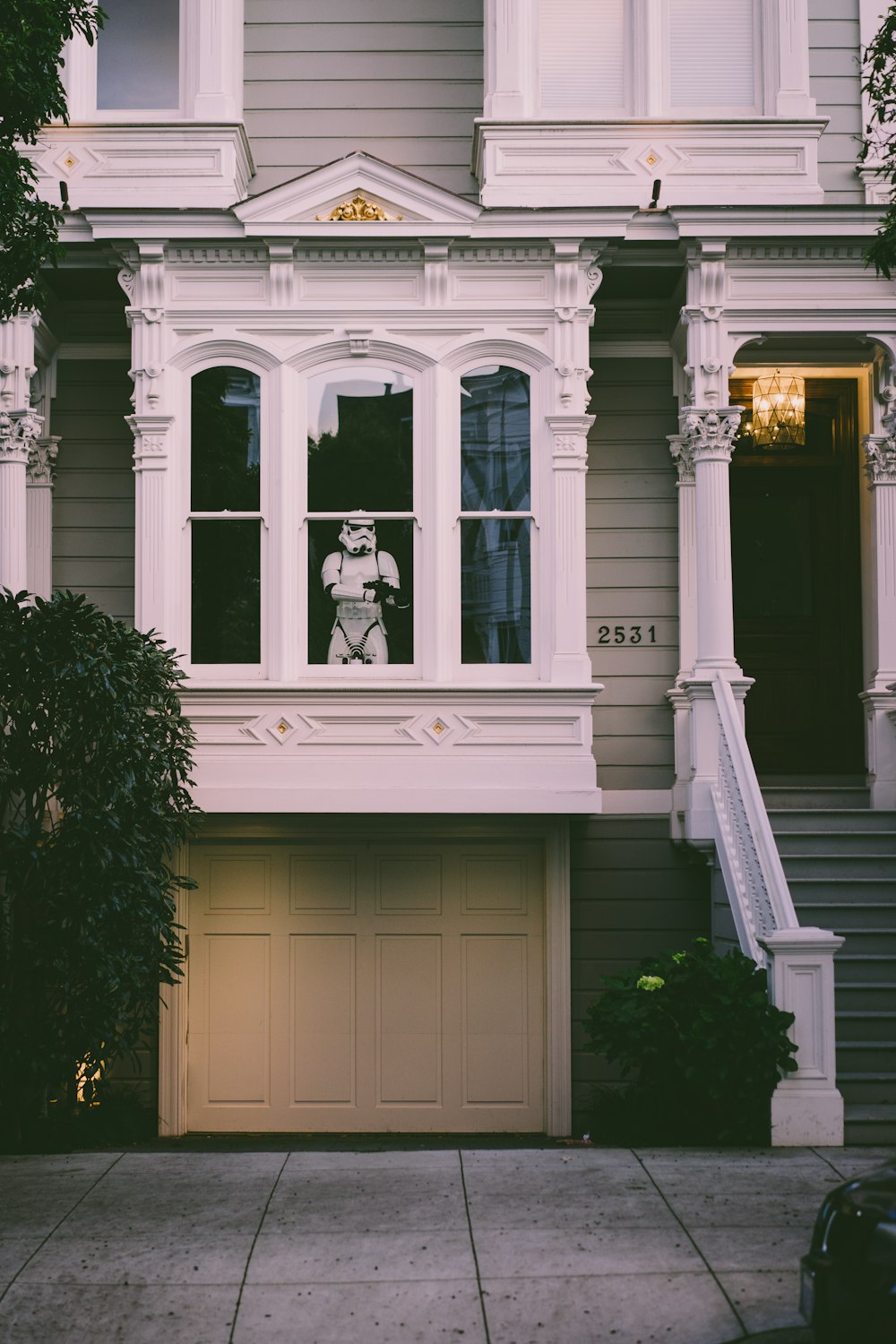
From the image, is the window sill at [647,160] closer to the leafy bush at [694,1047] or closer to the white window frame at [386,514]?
the white window frame at [386,514]

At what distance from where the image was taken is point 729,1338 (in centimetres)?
500

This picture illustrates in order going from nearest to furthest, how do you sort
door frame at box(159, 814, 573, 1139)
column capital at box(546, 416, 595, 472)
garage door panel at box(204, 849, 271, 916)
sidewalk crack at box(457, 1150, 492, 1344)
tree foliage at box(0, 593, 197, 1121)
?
sidewalk crack at box(457, 1150, 492, 1344) → tree foliage at box(0, 593, 197, 1121) → column capital at box(546, 416, 595, 472) → door frame at box(159, 814, 573, 1139) → garage door panel at box(204, 849, 271, 916)

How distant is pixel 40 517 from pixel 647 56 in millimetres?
5566

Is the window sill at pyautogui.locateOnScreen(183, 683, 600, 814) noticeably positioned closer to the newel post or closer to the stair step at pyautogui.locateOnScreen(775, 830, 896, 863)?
the stair step at pyautogui.locateOnScreen(775, 830, 896, 863)

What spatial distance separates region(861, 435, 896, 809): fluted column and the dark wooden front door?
0.48 meters

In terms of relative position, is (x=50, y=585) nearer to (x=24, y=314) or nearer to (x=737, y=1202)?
(x=24, y=314)

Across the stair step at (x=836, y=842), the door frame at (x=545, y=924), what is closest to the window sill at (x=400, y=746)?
the door frame at (x=545, y=924)

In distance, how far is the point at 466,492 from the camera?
372 inches

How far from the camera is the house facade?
9.25 metres

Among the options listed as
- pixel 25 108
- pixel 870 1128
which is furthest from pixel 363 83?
pixel 870 1128

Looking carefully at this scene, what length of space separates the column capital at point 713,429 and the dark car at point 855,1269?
582 centimetres

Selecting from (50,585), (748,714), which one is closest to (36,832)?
(50,585)

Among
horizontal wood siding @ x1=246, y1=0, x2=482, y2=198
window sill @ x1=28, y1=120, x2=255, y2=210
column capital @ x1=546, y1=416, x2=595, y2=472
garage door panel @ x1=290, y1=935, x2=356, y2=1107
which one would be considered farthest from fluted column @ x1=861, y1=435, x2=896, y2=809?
window sill @ x1=28, y1=120, x2=255, y2=210

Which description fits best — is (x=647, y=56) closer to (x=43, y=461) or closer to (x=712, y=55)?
(x=712, y=55)
